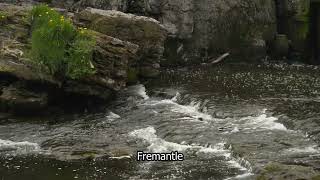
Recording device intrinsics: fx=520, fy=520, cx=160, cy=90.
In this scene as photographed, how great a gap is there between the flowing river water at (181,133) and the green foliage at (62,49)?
3.31 m

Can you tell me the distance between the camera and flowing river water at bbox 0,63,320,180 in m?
23.3

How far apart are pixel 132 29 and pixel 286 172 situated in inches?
985

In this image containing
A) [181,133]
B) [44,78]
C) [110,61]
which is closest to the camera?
[181,133]

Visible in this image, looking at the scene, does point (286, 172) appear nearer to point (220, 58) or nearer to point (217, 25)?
point (220, 58)

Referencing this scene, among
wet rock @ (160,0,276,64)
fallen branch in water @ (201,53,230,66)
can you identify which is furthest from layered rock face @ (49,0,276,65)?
fallen branch in water @ (201,53,230,66)

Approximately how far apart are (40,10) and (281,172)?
2316 cm

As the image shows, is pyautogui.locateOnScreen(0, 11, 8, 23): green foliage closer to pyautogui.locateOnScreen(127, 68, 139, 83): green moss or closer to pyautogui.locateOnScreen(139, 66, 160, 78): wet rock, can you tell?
pyautogui.locateOnScreen(127, 68, 139, 83): green moss

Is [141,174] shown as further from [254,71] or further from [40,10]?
[254,71]

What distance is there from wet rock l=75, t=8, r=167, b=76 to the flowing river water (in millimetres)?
2716

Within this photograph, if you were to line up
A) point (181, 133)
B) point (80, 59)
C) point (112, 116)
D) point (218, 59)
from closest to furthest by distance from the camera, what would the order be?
point (181, 133), point (80, 59), point (112, 116), point (218, 59)

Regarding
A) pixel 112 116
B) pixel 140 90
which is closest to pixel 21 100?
pixel 112 116

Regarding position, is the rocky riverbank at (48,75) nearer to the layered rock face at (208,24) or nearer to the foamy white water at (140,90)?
the foamy white water at (140,90)

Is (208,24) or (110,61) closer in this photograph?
(110,61)

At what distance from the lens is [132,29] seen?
4206 cm
